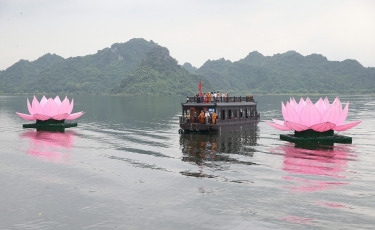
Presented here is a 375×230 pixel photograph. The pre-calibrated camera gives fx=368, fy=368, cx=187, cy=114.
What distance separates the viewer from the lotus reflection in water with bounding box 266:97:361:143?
27658 millimetres

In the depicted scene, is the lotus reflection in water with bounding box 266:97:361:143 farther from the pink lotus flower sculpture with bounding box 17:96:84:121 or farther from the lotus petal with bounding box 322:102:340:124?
the pink lotus flower sculpture with bounding box 17:96:84:121

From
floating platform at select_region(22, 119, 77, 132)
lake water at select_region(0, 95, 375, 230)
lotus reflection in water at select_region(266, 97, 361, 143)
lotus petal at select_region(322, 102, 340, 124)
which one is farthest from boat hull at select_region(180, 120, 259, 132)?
floating platform at select_region(22, 119, 77, 132)

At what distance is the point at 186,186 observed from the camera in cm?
1662

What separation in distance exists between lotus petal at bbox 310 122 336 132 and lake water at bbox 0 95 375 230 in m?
1.56

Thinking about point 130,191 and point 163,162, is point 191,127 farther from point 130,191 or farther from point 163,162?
point 130,191

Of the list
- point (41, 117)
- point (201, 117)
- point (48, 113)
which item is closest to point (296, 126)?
point (201, 117)

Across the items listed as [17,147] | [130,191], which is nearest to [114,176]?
[130,191]

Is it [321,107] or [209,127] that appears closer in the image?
[321,107]

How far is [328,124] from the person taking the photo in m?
28.0

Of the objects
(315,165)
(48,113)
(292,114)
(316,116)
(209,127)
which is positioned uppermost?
(292,114)

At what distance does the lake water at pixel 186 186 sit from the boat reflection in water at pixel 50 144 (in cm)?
7

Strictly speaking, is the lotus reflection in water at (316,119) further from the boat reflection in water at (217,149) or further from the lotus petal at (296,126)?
the boat reflection in water at (217,149)

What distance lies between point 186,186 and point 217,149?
36.4 feet

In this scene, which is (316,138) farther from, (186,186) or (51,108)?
(51,108)
